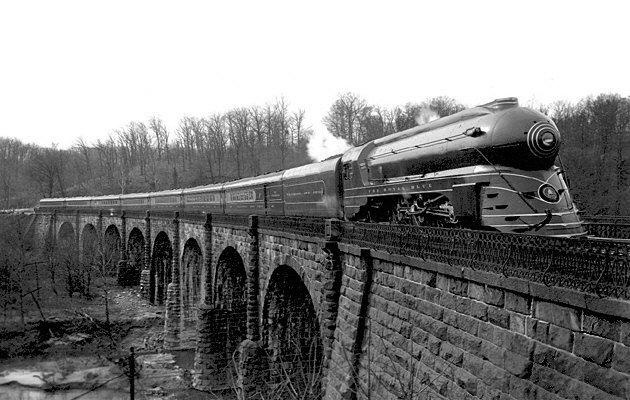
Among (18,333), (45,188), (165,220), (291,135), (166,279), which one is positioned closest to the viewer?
(18,333)

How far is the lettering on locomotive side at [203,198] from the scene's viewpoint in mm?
29759

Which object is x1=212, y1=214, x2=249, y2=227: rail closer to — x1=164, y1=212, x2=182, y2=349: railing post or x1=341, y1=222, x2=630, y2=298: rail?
x1=164, y1=212, x2=182, y2=349: railing post

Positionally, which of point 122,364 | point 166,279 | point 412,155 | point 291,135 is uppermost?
point 291,135

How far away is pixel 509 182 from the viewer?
868 centimetres

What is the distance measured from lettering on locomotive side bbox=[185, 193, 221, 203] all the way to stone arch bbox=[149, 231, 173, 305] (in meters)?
3.70

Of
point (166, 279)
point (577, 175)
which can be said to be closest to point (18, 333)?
point (166, 279)

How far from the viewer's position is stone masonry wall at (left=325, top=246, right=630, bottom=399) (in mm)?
4676

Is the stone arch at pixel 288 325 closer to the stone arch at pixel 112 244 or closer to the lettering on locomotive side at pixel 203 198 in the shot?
the lettering on locomotive side at pixel 203 198

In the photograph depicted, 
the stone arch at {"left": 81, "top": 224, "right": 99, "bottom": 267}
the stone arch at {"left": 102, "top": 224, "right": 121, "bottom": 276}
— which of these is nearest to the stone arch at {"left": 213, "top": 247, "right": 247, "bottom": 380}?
the stone arch at {"left": 81, "top": 224, "right": 99, "bottom": 267}

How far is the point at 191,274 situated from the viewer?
1133 inches

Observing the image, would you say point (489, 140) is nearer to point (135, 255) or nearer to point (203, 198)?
point (203, 198)

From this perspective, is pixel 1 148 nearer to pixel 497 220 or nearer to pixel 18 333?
pixel 18 333

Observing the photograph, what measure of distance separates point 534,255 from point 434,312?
7.56 feet

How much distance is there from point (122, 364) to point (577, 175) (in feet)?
110
